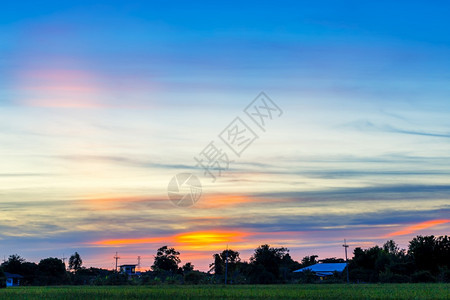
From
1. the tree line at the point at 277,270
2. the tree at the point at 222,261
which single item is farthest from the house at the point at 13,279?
the tree at the point at 222,261

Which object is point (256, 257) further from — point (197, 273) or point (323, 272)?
point (197, 273)

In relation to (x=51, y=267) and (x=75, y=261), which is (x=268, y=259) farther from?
(x=75, y=261)

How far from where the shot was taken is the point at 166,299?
114ft

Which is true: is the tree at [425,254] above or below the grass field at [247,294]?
above

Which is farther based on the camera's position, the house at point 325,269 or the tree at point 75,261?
the tree at point 75,261

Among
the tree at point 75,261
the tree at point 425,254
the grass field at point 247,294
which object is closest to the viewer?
the grass field at point 247,294

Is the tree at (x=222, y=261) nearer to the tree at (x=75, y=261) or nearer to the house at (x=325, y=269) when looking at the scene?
the house at (x=325, y=269)

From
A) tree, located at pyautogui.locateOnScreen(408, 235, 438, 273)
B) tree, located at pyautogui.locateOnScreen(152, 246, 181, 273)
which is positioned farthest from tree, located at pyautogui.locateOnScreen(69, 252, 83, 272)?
tree, located at pyautogui.locateOnScreen(408, 235, 438, 273)

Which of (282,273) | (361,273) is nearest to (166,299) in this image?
(361,273)

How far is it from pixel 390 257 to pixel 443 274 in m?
18.8

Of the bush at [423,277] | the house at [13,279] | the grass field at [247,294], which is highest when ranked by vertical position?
the house at [13,279]

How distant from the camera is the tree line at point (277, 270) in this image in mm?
86750

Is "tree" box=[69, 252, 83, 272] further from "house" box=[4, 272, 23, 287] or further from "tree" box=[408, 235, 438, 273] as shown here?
"tree" box=[408, 235, 438, 273]

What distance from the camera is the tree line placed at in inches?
3415
